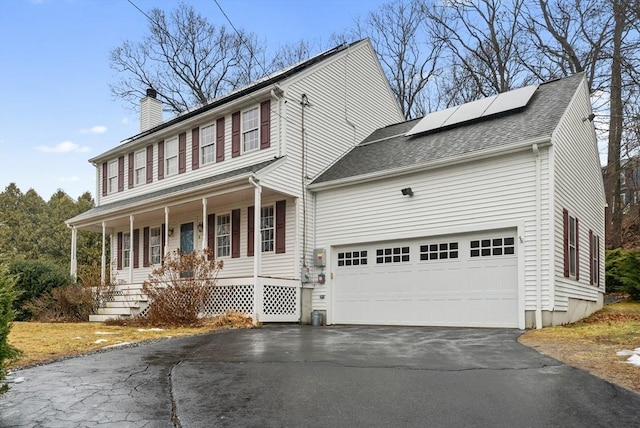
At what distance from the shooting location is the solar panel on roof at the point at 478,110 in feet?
44.4

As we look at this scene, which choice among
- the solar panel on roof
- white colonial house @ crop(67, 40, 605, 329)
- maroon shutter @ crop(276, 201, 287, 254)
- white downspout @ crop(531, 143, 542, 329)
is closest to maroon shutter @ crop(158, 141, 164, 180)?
white colonial house @ crop(67, 40, 605, 329)

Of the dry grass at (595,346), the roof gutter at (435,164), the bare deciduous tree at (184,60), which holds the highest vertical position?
the bare deciduous tree at (184,60)

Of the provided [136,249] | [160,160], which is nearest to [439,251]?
[160,160]

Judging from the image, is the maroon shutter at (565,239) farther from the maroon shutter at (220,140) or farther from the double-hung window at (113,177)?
the double-hung window at (113,177)

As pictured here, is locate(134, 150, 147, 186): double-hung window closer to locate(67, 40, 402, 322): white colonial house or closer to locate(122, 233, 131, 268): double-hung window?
locate(67, 40, 402, 322): white colonial house

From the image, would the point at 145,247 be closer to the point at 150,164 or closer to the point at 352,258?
the point at 150,164

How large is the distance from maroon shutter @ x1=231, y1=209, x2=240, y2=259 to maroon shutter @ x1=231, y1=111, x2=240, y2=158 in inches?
69.8

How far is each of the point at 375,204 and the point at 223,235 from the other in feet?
17.2

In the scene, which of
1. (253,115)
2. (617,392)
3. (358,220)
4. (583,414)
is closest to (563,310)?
(358,220)

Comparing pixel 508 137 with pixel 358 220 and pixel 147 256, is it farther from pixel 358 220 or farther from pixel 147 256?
pixel 147 256

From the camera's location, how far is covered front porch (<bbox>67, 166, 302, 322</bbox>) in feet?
42.3

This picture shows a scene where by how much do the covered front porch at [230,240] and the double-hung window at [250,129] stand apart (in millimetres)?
1551

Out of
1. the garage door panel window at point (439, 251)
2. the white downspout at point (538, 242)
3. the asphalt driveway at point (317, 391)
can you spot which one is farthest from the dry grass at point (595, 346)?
the garage door panel window at point (439, 251)

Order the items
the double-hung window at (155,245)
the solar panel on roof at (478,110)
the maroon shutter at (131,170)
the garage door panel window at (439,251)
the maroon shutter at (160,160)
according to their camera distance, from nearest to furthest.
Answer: the garage door panel window at (439,251)
the solar panel on roof at (478,110)
the maroon shutter at (160,160)
the double-hung window at (155,245)
the maroon shutter at (131,170)
